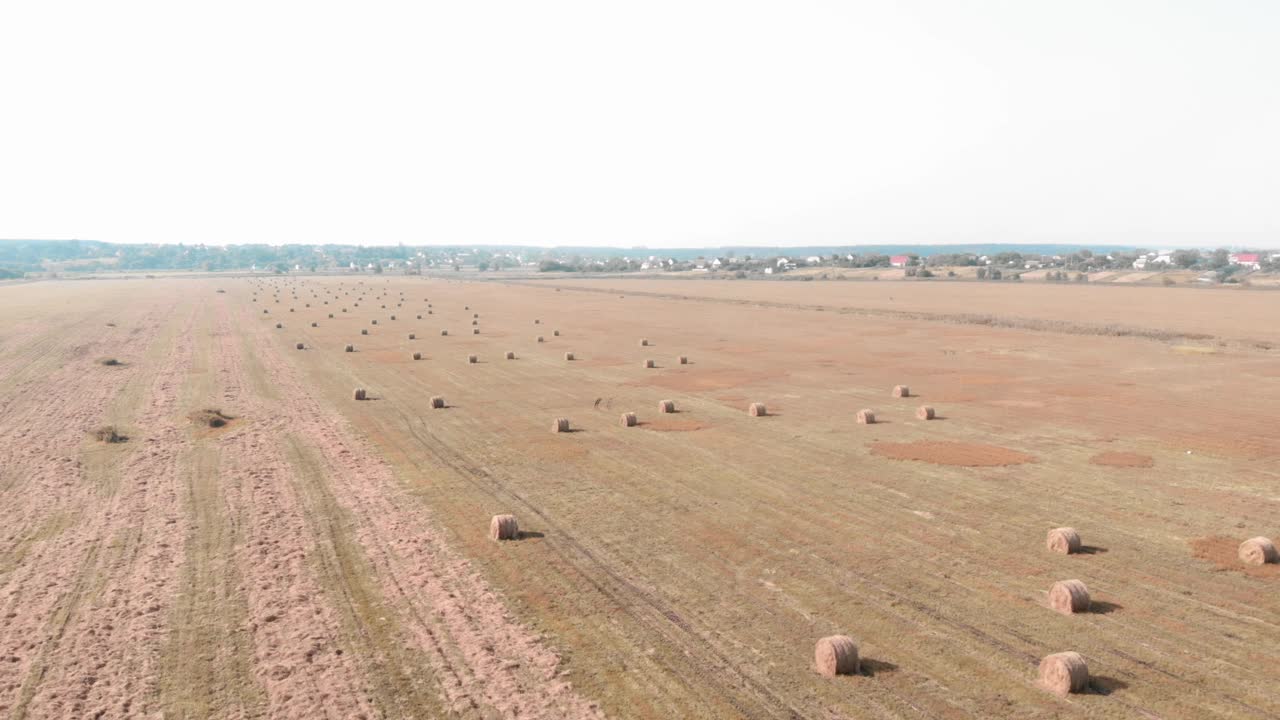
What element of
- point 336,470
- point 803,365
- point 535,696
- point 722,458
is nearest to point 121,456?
point 336,470

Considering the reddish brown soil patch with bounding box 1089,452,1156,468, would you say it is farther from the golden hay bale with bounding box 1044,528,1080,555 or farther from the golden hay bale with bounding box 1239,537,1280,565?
the golden hay bale with bounding box 1044,528,1080,555

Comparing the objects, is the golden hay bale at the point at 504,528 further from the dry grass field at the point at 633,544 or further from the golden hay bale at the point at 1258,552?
the golden hay bale at the point at 1258,552

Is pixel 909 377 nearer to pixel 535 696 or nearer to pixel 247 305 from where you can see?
pixel 535 696

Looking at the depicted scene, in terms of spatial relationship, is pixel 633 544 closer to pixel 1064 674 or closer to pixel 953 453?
pixel 1064 674

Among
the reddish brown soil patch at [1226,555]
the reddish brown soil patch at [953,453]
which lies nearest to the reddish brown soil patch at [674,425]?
the reddish brown soil patch at [953,453]

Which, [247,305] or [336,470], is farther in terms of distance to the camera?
[247,305]

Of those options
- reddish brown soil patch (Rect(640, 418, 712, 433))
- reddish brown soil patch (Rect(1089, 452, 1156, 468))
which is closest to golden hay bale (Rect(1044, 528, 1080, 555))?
reddish brown soil patch (Rect(1089, 452, 1156, 468))

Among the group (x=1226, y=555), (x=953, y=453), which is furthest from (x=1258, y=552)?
(x=953, y=453)
